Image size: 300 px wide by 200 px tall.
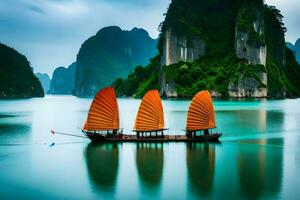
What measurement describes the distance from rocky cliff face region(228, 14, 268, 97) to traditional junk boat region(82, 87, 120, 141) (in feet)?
235

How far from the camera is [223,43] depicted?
10838 centimetres

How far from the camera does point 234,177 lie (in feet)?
59.0

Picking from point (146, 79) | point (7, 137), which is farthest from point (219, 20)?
point (7, 137)

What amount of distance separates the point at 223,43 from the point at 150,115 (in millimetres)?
84305

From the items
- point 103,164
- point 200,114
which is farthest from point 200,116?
point 103,164

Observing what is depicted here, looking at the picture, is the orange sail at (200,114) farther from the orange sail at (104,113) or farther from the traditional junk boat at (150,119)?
the orange sail at (104,113)

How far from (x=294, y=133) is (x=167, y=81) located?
228ft

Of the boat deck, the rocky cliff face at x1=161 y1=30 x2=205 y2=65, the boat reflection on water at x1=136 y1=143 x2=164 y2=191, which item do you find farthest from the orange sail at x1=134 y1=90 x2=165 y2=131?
the rocky cliff face at x1=161 y1=30 x2=205 y2=65


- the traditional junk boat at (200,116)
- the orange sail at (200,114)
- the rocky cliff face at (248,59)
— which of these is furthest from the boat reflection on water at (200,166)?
the rocky cliff face at (248,59)

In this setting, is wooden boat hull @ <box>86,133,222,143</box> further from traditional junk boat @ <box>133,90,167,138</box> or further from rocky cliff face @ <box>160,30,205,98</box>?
rocky cliff face @ <box>160,30,205,98</box>

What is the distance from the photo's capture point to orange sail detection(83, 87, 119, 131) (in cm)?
2794

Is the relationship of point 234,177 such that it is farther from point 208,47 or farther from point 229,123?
point 208,47

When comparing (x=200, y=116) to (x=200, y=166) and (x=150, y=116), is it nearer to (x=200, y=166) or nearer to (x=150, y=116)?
(x=150, y=116)

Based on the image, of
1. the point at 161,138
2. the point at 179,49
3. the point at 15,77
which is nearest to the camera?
the point at 161,138
